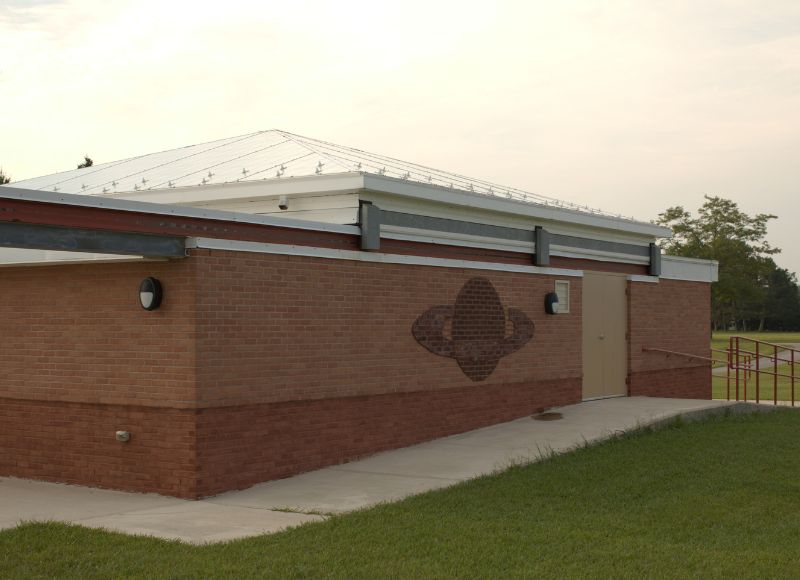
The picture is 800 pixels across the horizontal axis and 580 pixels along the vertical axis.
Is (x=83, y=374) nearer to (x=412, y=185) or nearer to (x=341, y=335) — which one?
(x=341, y=335)

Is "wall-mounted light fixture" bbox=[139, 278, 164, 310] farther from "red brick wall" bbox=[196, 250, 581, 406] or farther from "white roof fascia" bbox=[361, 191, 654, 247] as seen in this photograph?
"white roof fascia" bbox=[361, 191, 654, 247]

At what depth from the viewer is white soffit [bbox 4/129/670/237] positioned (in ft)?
45.9

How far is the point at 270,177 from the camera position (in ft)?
46.3

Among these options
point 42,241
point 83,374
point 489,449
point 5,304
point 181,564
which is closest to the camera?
point 181,564

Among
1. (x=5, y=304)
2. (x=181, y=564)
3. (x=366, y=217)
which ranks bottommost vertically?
(x=181, y=564)

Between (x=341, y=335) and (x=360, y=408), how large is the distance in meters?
0.96

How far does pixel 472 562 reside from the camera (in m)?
8.10

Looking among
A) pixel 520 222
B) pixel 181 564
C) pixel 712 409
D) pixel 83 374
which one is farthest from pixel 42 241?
pixel 712 409

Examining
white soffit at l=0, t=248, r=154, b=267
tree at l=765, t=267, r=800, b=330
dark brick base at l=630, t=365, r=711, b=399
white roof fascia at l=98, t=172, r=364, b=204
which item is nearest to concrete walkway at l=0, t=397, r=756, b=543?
white soffit at l=0, t=248, r=154, b=267

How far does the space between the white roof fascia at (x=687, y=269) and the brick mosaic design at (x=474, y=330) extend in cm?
539

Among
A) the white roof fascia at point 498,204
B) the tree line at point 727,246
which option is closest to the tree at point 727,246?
the tree line at point 727,246

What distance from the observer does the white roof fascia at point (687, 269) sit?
20.6 metres

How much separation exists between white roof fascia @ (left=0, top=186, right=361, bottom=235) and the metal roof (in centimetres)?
119

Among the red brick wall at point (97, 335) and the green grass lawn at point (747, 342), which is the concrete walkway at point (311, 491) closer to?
the red brick wall at point (97, 335)
